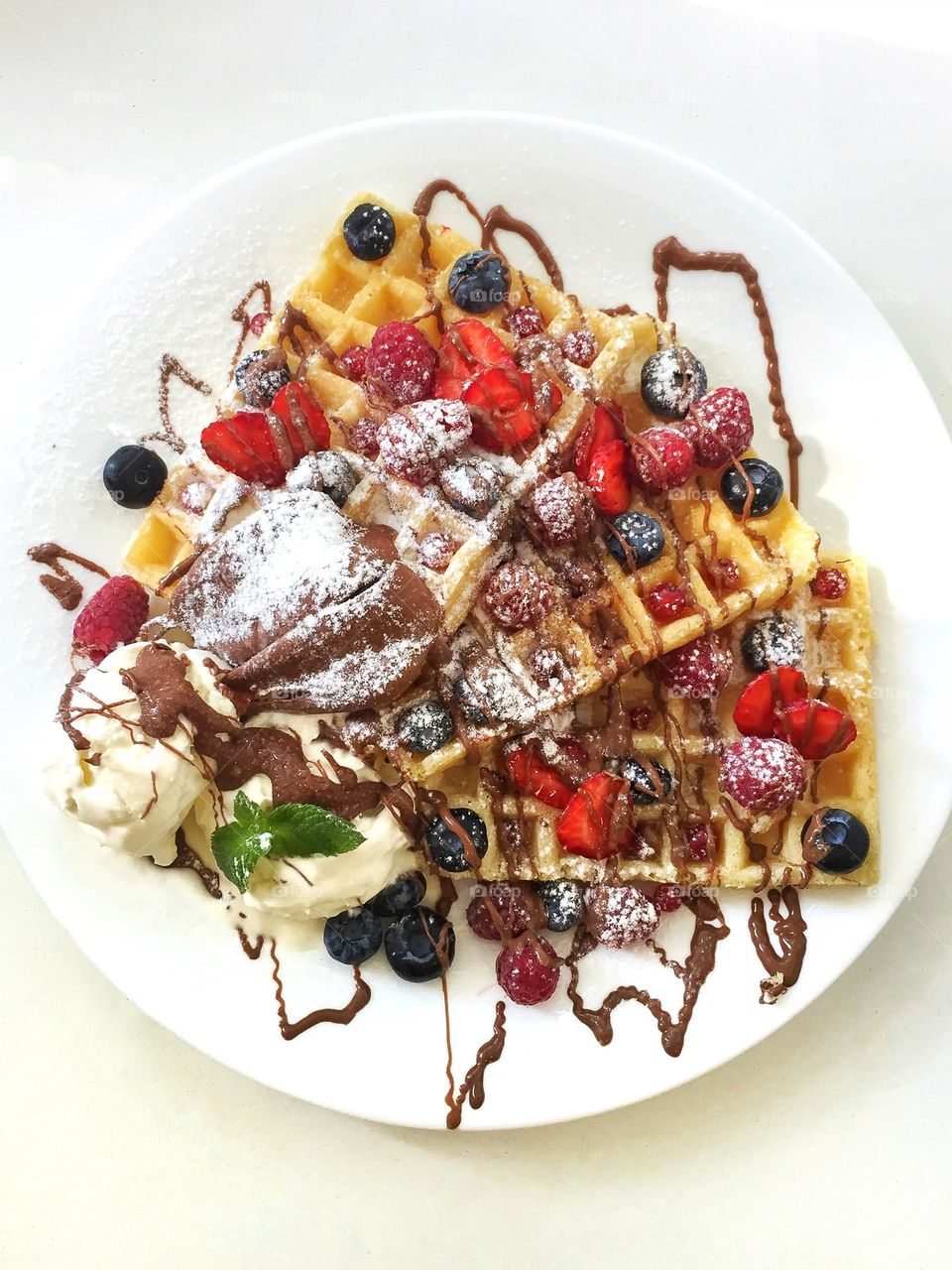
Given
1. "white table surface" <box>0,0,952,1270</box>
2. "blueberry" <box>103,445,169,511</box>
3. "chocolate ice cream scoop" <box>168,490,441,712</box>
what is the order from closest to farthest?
"chocolate ice cream scoop" <box>168,490,441,712</box>
"blueberry" <box>103,445,169,511</box>
"white table surface" <box>0,0,952,1270</box>

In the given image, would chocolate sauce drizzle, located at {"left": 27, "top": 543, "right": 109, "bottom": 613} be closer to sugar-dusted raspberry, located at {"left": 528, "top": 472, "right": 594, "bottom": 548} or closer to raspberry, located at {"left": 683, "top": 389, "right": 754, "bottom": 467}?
sugar-dusted raspberry, located at {"left": 528, "top": 472, "right": 594, "bottom": 548}

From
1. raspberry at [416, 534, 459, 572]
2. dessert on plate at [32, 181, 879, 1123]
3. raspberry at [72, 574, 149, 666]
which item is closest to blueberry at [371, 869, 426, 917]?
dessert on plate at [32, 181, 879, 1123]

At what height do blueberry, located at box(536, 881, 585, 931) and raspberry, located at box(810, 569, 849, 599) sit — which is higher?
raspberry, located at box(810, 569, 849, 599)

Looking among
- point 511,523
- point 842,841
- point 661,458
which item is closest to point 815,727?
point 842,841

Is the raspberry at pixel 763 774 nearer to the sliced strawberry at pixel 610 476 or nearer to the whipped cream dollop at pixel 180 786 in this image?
the sliced strawberry at pixel 610 476

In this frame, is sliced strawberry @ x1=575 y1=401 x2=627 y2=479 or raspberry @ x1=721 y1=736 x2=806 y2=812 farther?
sliced strawberry @ x1=575 y1=401 x2=627 y2=479
